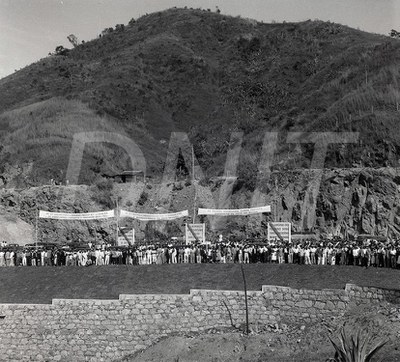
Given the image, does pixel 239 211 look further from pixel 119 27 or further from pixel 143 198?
pixel 119 27

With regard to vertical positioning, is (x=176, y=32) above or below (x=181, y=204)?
above

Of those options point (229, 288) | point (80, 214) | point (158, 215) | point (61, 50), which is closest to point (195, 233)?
point (158, 215)

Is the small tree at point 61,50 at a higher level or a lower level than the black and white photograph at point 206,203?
higher

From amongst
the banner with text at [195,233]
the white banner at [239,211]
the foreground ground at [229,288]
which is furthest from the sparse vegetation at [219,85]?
the foreground ground at [229,288]

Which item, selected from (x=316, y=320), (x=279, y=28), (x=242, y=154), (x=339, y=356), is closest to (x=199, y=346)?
(x=316, y=320)

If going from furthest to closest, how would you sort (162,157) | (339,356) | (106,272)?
1. (162,157)
2. (106,272)
3. (339,356)

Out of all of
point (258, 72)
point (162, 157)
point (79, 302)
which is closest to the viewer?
point (79, 302)

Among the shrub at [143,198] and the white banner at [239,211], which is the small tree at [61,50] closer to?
the shrub at [143,198]

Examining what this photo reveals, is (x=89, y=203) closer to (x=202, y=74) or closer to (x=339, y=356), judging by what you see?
(x=339, y=356)
